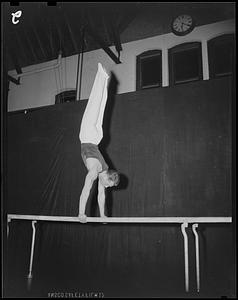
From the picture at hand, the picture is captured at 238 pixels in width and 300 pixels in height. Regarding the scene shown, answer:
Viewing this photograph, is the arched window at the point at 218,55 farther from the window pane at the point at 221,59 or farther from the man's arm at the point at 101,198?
the man's arm at the point at 101,198

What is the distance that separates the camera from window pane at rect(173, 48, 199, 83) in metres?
3.80

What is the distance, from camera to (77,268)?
3.34m

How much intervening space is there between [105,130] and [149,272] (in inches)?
59.8

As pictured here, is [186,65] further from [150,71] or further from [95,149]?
[95,149]

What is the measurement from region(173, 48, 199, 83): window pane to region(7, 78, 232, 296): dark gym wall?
45cm

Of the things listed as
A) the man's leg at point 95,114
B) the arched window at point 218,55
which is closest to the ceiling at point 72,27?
the arched window at point 218,55

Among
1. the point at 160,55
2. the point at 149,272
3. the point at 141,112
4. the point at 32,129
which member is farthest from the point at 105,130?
the point at 149,272

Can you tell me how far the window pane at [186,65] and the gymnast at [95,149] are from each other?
3.36ft

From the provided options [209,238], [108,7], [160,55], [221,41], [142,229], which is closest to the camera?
[209,238]

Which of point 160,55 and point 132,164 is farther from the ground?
point 160,55

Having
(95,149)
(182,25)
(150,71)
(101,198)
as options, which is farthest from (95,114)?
(182,25)

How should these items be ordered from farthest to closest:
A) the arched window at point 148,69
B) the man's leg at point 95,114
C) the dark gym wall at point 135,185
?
1. the arched window at point 148,69
2. the man's leg at point 95,114
3. the dark gym wall at point 135,185

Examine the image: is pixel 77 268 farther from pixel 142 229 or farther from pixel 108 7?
pixel 108 7

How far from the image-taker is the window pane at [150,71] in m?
4.13
